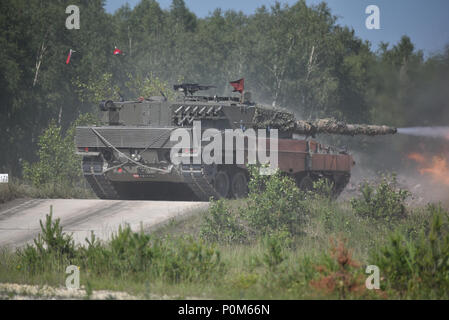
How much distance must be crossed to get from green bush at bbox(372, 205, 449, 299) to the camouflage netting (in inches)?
371

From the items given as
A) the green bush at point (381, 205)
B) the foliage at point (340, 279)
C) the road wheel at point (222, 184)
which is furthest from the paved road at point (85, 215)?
the foliage at point (340, 279)

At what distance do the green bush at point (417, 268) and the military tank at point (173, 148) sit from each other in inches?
279

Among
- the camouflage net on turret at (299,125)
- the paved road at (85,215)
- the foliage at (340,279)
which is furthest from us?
the camouflage net on turret at (299,125)

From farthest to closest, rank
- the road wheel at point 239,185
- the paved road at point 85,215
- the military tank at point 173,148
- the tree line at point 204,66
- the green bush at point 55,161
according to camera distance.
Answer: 1. the tree line at point 204,66
2. the green bush at point 55,161
3. the road wheel at point 239,185
4. the military tank at point 173,148
5. the paved road at point 85,215

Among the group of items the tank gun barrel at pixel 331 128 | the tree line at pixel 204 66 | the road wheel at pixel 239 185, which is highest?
the tree line at pixel 204 66

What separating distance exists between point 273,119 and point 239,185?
229 cm

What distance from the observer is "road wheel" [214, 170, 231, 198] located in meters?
16.0

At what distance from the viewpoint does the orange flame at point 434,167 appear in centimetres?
3129

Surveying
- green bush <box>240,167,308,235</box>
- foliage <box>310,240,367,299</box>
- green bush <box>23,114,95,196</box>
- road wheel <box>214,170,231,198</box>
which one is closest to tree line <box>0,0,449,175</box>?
green bush <box>23,114,95,196</box>

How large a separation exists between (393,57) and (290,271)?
31053 millimetres

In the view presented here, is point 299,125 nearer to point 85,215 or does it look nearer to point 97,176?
point 97,176

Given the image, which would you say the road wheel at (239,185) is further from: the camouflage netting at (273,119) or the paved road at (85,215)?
the paved road at (85,215)

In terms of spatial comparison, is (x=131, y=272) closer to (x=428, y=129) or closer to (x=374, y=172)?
(x=428, y=129)
